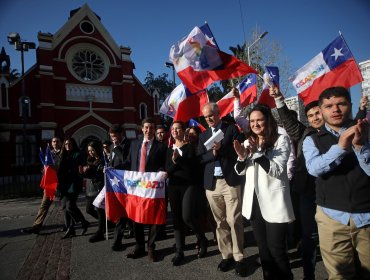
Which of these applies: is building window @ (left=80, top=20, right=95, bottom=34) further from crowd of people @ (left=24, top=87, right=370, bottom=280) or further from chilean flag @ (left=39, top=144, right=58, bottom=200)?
crowd of people @ (left=24, top=87, right=370, bottom=280)

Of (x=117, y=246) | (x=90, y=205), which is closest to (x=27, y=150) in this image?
(x=90, y=205)

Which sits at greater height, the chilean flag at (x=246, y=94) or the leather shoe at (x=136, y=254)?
the chilean flag at (x=246, y=94)

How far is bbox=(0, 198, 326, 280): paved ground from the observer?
146 inches

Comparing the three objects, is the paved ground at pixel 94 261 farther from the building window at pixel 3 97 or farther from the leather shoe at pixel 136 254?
the building window at pixel 3 97

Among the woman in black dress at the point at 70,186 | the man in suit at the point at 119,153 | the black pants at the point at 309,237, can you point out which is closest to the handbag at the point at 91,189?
the woman in black dress at the point at 70,186

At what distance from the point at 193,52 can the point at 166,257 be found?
3.60 metres

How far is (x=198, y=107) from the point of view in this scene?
5.70 metres

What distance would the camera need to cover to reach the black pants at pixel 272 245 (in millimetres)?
2699

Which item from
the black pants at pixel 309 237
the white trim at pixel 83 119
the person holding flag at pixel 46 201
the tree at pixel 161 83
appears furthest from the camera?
the tree at pixel 161 83

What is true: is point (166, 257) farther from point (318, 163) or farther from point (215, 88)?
point (215, 88)

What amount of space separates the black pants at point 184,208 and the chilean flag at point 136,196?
0.30 m

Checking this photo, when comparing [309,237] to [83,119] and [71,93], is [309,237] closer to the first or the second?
[83,119]

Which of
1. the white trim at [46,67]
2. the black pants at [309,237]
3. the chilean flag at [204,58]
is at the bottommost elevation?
the black pants at [309,237]

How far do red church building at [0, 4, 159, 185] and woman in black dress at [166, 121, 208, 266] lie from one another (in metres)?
Answer: 19.3
